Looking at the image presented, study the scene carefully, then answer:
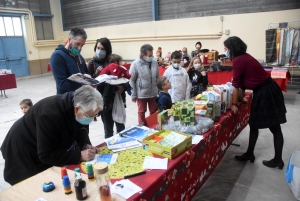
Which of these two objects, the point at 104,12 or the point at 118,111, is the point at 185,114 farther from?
the point at 104,12

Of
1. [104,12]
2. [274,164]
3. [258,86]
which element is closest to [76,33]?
[258,86]

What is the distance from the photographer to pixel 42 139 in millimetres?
1412

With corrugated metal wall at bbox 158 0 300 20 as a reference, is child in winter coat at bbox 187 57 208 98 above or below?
below

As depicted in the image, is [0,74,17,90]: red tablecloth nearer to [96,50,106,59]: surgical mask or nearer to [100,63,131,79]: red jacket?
[96,50,106,59]: surgical mask

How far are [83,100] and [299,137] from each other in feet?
11.0

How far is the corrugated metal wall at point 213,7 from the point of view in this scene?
6.45 m

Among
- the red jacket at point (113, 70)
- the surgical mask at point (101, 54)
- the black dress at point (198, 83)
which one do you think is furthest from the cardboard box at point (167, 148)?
the black dress at point (198, 83)

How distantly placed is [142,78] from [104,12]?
8.00 metres

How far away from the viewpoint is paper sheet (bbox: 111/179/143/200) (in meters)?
1.23

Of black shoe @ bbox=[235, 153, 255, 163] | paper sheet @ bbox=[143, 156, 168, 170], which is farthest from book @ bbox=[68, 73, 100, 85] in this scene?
black shoe @ bbox=[235, 153, 255, 163]

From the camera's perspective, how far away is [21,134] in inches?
61.1

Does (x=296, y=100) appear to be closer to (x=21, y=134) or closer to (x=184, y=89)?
(x=184, y=89)

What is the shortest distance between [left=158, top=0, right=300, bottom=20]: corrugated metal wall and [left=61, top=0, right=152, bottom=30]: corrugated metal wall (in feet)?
2.53

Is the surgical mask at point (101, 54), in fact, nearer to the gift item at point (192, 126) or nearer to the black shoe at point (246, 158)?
the gift item at point (192, 126)
